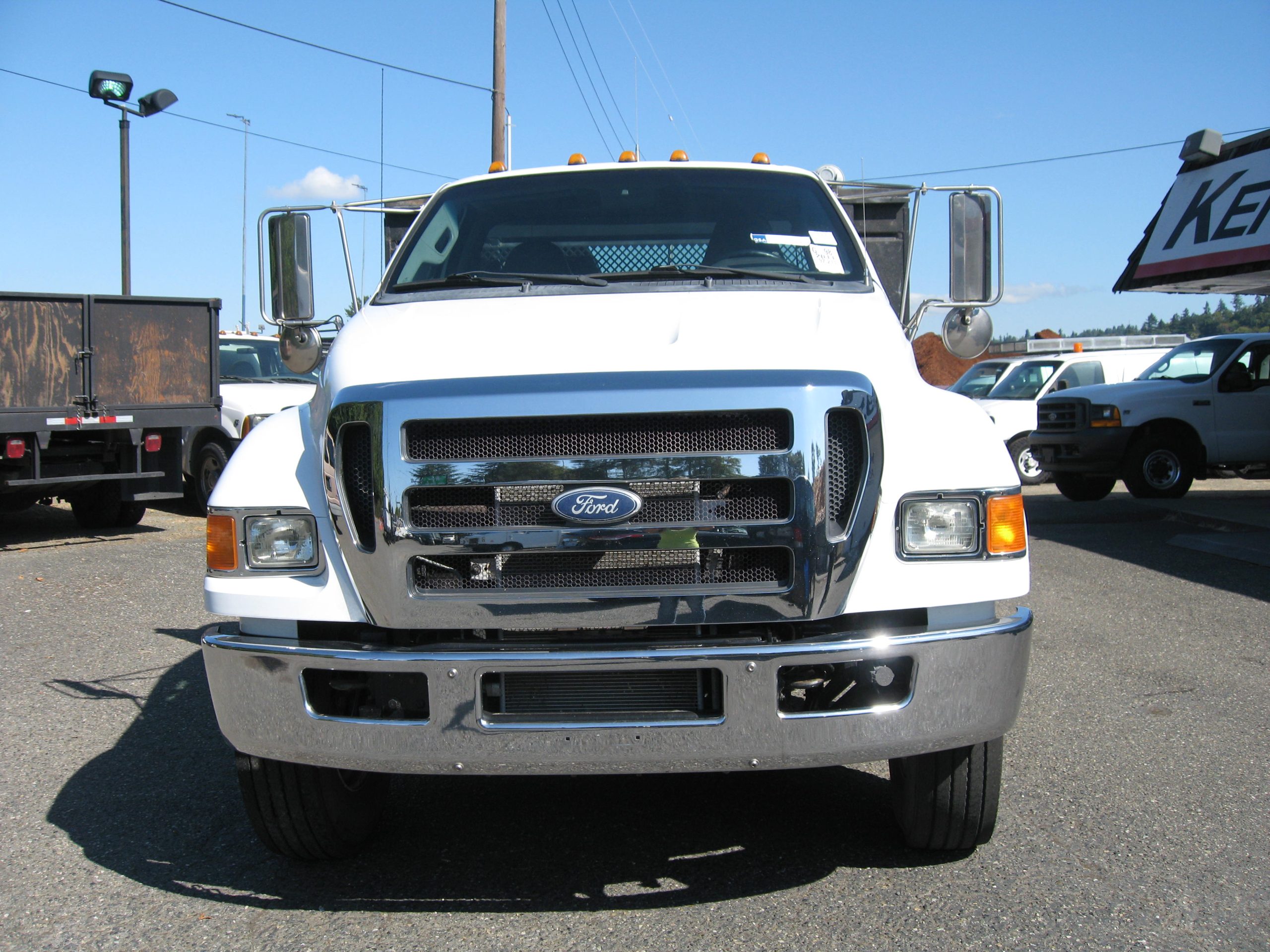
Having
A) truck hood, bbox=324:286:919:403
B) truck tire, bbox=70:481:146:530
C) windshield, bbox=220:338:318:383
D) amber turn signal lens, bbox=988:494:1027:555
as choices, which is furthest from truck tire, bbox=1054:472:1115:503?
amber turn signal lens, bbox=988:494:1027:555

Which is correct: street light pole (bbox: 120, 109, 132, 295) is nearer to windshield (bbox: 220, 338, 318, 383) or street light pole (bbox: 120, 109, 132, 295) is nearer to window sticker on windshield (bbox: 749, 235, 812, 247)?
windshield (bbox: 220, 338, 318, 383)

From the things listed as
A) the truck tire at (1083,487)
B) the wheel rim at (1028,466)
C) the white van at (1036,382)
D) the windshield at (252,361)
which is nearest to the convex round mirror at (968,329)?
the windshield at (252,361)

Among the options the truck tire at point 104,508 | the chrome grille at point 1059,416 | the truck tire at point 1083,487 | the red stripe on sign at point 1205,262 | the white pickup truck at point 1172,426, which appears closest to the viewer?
the truck tire at point 104,508

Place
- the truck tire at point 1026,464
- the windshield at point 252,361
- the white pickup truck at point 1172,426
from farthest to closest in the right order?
the truck tire at point 1026,464
the white pickup truck at point 1172,426
the windshield at point 252,361

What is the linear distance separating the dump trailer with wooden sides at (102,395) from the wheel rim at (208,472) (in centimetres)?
67

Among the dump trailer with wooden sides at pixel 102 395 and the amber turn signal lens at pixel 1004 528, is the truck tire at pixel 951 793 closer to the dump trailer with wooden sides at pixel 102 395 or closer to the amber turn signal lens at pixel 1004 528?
the amber turn signal lens at pixel 1004 528

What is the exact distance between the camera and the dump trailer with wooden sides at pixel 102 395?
10.4 metres

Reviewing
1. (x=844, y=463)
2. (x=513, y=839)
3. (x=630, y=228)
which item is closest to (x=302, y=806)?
(x=513, y=839)

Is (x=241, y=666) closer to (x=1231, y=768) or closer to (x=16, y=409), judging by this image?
(x=1231, y=768)

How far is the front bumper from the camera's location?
45.6ft

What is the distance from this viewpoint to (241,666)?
3049 millimetres

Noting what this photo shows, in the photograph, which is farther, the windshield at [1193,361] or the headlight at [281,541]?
the windshield at [1193,361]

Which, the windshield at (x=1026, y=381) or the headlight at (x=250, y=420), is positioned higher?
the windshield at (x=1026, y=381)

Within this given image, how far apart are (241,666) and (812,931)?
1.64 m
